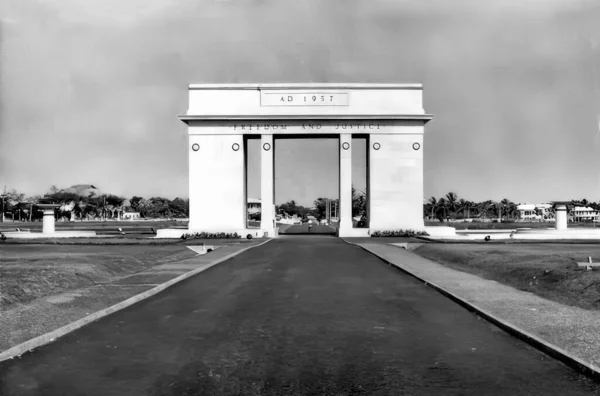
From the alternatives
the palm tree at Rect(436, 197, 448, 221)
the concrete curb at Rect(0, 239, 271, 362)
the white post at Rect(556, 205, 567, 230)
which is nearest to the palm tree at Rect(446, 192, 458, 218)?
the palm tree at Rect(436, 197, 448, 221)

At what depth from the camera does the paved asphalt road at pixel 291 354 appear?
7.05 metres

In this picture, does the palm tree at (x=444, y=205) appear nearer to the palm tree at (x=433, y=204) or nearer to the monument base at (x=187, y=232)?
the palm tree at (x=433, y=204)

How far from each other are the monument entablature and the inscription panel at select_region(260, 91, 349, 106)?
100 millimetres

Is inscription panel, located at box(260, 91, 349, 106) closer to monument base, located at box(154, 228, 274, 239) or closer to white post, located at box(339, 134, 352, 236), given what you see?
white post, located at box(339, 134, 352, 236)

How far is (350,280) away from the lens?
18219 mm

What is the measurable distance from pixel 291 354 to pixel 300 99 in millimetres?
49719

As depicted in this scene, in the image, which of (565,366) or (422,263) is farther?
(422,263)

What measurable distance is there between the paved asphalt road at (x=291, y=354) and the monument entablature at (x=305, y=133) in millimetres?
42406

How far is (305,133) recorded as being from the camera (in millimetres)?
56844

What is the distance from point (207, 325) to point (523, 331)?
19.0ft

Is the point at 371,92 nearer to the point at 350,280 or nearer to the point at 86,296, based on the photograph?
the point at 350,280

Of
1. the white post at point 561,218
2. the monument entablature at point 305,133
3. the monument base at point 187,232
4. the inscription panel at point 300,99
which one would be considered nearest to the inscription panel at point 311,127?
the monument entablature at point 305,133

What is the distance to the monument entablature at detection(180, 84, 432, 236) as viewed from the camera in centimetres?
5647

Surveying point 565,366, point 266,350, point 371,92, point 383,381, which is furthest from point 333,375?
point 371,92
